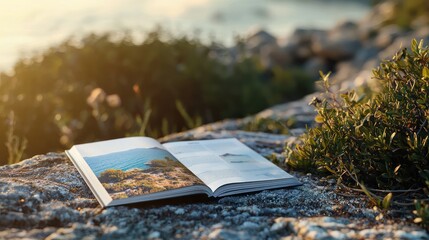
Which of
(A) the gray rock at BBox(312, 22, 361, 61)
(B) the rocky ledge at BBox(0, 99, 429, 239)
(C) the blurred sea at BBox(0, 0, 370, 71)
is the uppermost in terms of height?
(C) the blurred sea at BBox(0, 0, 370, 71)

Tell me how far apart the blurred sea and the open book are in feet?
8.62

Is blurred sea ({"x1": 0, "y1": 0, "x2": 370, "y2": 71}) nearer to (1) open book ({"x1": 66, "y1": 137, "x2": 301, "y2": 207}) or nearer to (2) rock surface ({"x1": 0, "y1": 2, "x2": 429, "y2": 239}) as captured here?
(1) open book ({"x1": 66, "y1": 137, "x2": 301, "y2": 207})

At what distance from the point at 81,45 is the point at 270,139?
2616mm

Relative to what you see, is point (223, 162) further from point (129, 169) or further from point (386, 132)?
point (386, 132)

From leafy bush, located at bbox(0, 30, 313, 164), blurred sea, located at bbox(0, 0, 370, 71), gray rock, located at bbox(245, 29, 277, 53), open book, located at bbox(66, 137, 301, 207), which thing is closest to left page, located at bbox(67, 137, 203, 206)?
open book, located at bbox(66, 137, 301, 207)

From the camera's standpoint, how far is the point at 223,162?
8.51ft

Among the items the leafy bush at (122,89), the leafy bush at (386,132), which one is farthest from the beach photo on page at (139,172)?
the leafy bush at (122,89)

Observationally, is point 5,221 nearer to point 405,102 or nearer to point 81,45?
point 405,102

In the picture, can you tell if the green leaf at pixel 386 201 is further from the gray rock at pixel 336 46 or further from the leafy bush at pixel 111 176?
the gray rock at pixel 336 46

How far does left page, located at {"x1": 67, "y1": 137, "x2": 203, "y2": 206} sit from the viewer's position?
2182 mm

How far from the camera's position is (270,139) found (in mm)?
3301

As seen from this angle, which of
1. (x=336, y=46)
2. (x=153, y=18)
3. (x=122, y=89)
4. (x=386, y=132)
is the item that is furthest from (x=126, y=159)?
(x=336, y=46)

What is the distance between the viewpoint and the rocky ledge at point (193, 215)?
1.91m

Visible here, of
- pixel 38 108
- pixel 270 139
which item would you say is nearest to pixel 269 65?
pixel 38 108
